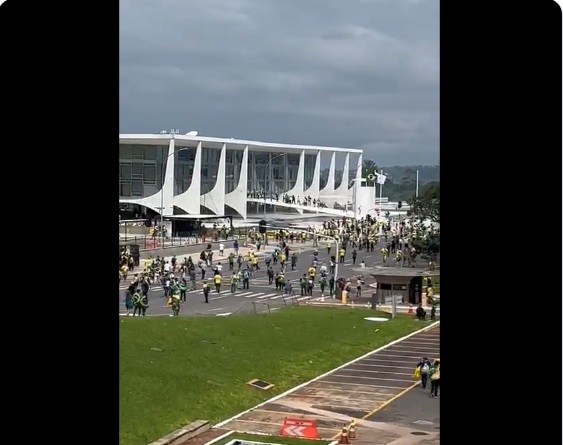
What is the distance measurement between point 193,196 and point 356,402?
25.7m

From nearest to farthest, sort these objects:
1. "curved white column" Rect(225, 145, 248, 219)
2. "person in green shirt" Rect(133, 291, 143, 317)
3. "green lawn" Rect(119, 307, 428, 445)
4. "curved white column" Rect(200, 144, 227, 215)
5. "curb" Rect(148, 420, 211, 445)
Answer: "curb" Rect(148, 420, 211, 445) → "green lawn" Rect(119, 307, 428, 445) → "person in green shirt" Rect(133, 291, 143, 317) → "curved white column" Rect(200, 144, 227, 215) → "curved white column" Rect(225, 145, 248, 219)

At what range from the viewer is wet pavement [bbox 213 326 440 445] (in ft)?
22.7

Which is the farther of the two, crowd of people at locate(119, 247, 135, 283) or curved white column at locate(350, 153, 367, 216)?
curved white column at locate(350, 153, 367, 216)

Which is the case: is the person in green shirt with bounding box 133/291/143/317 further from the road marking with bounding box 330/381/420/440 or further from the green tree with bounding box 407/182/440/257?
the green tree with bounding box 407/182/440/257

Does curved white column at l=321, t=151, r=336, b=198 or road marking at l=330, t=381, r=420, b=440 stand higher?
curved white column at l=321, t=151, r=336, b=198

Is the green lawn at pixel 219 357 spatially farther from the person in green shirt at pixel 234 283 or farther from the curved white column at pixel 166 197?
the curved white column at pixel 166 197

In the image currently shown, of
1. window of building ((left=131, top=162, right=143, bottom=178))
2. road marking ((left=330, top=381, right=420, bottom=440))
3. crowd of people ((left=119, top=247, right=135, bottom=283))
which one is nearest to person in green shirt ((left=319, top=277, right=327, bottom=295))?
crowd of people ((left=119, top=247, right=135, bottom=283))

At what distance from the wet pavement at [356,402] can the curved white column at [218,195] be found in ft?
82.2

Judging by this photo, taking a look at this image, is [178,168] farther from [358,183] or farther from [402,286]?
[402,286]

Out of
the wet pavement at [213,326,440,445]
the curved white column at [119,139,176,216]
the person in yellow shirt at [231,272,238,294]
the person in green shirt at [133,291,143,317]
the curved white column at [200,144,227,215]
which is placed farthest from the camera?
the curved white column at [200,144,227,215]

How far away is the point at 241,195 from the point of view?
1422 inches

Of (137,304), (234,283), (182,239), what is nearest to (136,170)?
(182,239)

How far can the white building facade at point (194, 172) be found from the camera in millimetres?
32656
